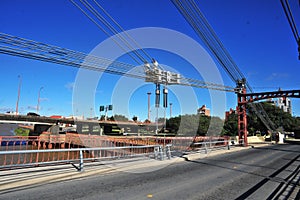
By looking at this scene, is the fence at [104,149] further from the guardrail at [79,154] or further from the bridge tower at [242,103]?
the bridge tower at [242,103]

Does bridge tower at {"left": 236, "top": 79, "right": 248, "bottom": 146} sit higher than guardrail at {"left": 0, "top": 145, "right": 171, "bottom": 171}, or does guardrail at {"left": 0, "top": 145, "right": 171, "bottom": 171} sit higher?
bridge tower at {"left": 236, "top": 79, "right": 248, "bottom": 146}

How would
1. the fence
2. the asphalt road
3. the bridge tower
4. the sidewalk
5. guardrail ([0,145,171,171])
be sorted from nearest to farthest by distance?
the asphalt road, the sidewalk, guardrail ([0,145,171,171]), the fence, the bridge tower

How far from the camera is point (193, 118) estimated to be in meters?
71.2

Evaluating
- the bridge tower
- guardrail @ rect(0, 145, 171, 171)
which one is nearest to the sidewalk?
guardrail @ rect(0, 145, 171, 171)

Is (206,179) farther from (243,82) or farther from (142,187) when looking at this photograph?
(243,82)

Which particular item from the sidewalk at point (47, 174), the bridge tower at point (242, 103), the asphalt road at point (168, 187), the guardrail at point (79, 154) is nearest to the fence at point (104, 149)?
the guardrail at point (79, 154)

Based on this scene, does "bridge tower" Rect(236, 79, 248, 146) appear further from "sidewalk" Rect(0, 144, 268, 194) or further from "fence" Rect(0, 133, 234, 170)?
"sidewalk" Rect(0, 144, 268, 194)

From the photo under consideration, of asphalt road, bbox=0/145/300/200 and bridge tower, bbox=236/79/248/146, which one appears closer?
asphalt road, bbox=0/145/300/200

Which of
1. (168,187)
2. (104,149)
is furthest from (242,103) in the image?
(168,187)

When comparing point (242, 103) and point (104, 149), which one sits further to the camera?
point (242, 103)

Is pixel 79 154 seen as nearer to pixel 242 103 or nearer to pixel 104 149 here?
pixel 104 149

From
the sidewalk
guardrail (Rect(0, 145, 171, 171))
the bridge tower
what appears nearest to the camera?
the sidewalk

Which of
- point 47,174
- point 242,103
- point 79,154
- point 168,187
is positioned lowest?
point 168,187

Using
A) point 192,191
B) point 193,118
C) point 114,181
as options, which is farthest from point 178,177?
point 193,118
